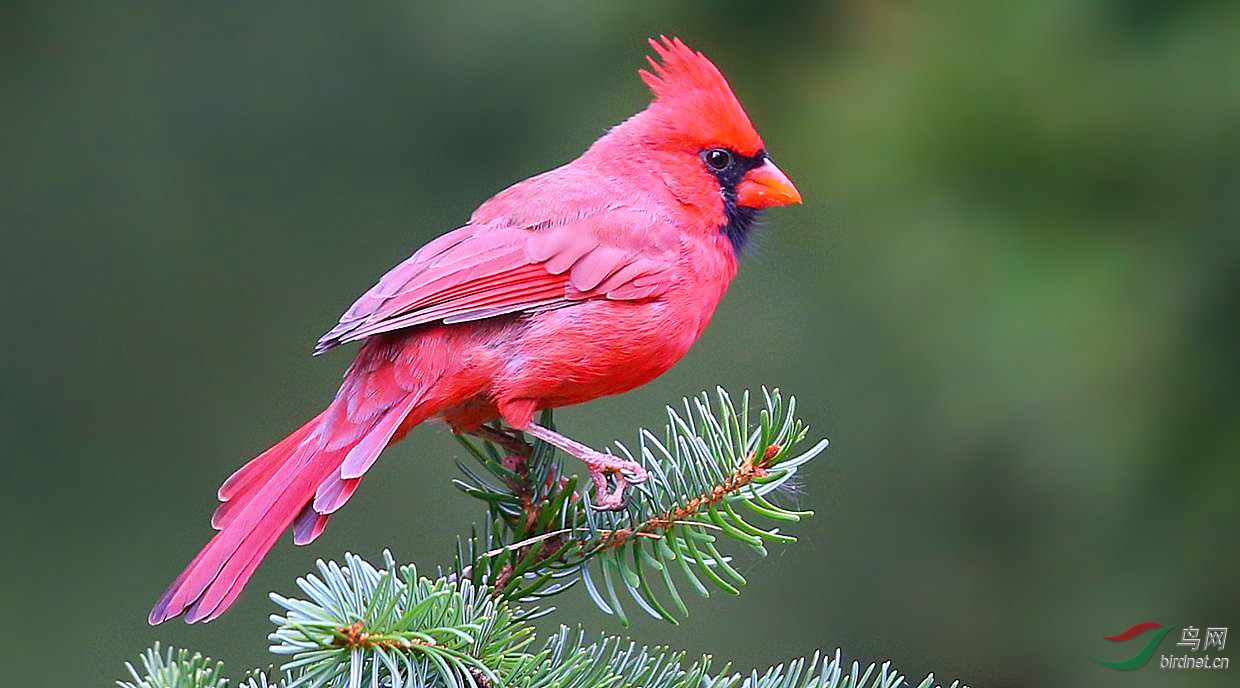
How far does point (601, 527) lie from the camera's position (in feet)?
6.21

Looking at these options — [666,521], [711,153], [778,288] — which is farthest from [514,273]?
[778,288]

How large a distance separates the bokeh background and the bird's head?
103mm

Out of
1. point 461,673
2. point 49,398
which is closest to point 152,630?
point 49,398

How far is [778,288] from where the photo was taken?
12.0 ft

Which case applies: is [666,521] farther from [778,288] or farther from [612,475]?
[778,288]

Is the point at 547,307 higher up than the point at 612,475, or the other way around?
the point at 547,307

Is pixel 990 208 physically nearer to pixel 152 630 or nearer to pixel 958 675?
pixel 958 675

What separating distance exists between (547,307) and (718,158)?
48 centimetres

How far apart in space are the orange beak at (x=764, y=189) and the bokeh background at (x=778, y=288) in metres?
0.09

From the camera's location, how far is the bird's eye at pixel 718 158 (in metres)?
2.62

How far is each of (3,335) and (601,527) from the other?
2.94m

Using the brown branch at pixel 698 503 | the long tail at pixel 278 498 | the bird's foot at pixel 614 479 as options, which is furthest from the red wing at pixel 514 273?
the brown branch at pixel 698 503

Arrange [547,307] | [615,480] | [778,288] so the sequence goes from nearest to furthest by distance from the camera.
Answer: [615,480], [547,307], [778,288]

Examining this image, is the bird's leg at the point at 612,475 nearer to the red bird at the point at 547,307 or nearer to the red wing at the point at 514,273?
the red bird at the point at 547,307
